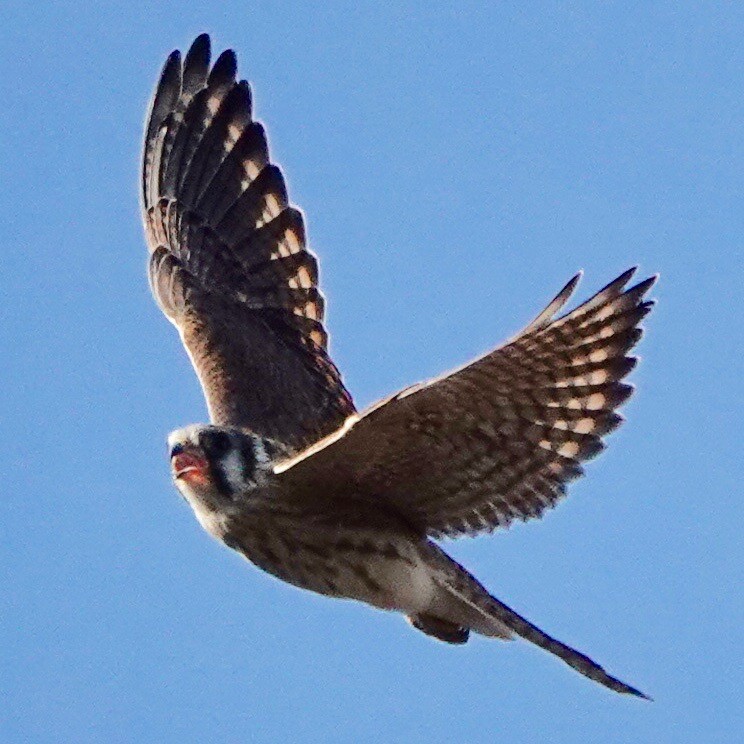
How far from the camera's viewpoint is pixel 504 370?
27.2ft

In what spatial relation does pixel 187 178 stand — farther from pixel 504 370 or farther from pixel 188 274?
pixel 504 370

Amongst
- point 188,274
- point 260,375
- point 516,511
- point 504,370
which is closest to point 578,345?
point 504,370

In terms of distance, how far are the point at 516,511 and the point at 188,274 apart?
2.71 meters

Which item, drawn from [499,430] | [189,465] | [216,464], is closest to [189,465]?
[189,465]

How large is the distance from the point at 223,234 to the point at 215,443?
250 centimetres

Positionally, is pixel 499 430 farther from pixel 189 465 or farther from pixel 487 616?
pixel 189 465

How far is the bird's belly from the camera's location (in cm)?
922

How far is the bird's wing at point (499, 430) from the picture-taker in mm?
8266

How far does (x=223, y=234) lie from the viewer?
37.5 ft

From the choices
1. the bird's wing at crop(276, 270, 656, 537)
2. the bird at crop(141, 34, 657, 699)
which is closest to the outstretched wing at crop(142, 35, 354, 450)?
the bird at crop(141, 34, 657, 699)

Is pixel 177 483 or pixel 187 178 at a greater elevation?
pixel 187 178

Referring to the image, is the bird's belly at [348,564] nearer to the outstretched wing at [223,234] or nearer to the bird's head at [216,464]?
the bird's head at [216,464]

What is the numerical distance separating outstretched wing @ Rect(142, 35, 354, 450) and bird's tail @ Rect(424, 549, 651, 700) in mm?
1380

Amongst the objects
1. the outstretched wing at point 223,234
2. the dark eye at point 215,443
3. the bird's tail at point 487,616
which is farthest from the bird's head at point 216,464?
the outstretched wing at point 223,234
